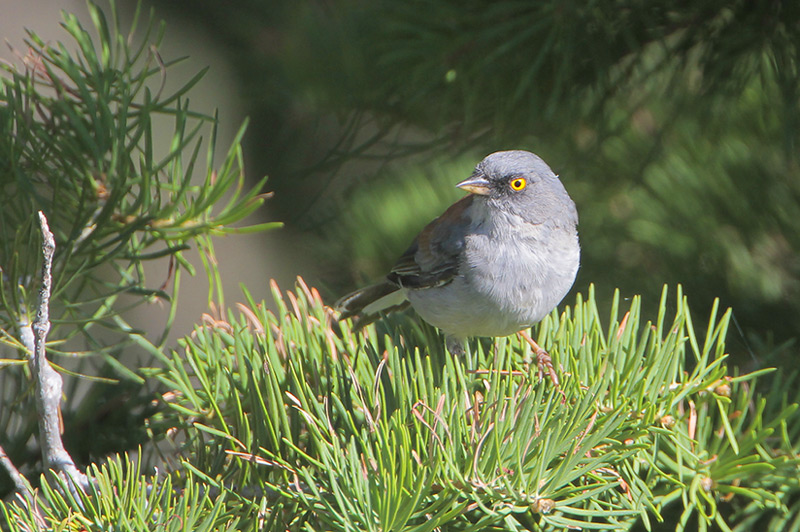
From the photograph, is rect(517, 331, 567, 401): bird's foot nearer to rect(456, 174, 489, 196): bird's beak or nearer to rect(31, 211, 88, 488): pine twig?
rect(456, 174, 489, 196): bird's beak

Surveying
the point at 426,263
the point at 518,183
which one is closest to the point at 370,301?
the point at 426,263

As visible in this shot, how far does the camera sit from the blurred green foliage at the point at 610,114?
1.62 metres

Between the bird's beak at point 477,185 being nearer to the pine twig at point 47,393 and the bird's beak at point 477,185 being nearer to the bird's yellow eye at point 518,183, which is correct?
the bird's yellow eye at point 518,183

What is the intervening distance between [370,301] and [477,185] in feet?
1.44

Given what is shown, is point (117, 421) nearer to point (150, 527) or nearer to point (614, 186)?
point (150, 527)

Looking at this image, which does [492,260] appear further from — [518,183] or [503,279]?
[518,183]

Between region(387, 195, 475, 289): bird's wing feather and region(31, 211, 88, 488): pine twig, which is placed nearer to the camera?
region(31, 211, 88, 488): pine twig

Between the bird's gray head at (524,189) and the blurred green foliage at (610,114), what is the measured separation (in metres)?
0.06

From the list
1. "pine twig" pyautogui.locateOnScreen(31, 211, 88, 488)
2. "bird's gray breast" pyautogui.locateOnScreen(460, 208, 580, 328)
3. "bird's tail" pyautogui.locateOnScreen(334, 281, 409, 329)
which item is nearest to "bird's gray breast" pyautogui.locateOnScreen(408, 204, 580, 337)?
"bird's gray breast" pyautogui.locateOnScreen(460, 208, 580, 328)

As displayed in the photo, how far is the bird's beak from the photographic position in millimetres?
2018

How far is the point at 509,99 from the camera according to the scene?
1.73 m

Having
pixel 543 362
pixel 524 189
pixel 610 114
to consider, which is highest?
pixel 610 114

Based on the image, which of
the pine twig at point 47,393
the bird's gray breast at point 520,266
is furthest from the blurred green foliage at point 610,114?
the pine twig at point 47,393

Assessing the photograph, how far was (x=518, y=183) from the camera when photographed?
83.1 inches
